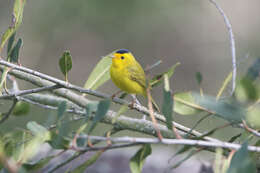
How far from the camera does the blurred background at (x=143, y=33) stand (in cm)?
732

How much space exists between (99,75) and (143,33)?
6.29 meters

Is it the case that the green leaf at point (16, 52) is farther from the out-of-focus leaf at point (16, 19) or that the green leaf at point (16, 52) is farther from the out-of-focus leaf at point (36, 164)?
the out-of-focus leaf at point (36, 164)

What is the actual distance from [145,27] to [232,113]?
24.2ft

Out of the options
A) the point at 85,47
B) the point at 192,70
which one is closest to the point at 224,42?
the point at 192,70

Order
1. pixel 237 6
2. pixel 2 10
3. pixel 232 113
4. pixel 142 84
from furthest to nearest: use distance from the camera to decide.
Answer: pixel 237 6 → pixel 2 10 → pixel 142 84 → pixel 232 113

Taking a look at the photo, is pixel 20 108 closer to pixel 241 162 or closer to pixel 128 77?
pixel 128 77

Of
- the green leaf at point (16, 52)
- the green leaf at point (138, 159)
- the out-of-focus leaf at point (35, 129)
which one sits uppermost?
the green leaf at point (16, 52)

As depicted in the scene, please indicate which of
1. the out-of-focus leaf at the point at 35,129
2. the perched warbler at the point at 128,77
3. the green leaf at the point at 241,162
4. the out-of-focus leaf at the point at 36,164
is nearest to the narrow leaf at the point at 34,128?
the out-of-focus leaf at the point at 35,129

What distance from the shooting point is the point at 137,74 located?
2262 mm

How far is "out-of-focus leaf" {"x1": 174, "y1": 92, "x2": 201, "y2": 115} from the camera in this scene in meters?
1.14

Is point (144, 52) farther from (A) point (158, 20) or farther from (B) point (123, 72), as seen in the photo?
(B) point (123, 72)

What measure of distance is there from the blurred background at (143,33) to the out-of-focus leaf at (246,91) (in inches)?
238

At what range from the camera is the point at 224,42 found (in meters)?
7.83

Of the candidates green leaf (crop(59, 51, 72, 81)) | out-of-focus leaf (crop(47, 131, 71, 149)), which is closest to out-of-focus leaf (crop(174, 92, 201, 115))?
out-of-focus leaf (crop(47, 131, 71, 149))
